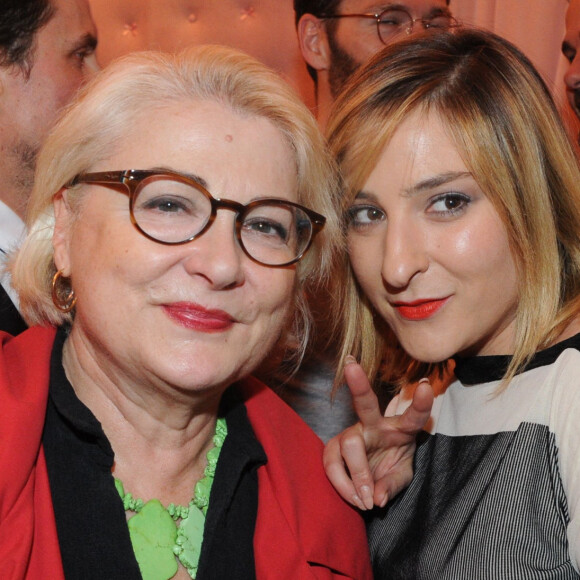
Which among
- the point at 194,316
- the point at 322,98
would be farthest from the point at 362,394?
the point at 322,98

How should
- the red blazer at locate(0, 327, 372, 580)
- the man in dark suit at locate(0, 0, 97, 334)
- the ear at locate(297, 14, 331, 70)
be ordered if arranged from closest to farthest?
the red blazer at locate(0, 327, 372, 580) < the man in dark suit at locate(0, 0, 97, 334) < the ear at locate(297, 14, 331, 70)

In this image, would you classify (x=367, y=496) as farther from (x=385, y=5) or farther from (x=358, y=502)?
(x=385, y=5)

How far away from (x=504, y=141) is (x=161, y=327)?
0.91 m

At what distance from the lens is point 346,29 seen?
10.8 feet

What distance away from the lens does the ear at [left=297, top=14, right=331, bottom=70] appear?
11.0ft

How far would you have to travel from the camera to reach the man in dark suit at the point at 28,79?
2592mm

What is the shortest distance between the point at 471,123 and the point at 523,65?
0.28m

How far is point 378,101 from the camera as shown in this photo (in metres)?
1.97

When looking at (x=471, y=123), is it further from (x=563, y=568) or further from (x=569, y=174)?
(x=563, y=568)

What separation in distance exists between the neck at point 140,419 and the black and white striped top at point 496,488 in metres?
0.55

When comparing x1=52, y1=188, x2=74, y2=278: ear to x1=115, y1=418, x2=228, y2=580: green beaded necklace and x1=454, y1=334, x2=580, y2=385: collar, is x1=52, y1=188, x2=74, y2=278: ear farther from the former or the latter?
x1=454, y1=334, x2=580, y2=385: collar

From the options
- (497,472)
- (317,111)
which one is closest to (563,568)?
(497,472)

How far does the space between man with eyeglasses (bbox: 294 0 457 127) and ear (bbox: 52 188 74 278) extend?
1646mm

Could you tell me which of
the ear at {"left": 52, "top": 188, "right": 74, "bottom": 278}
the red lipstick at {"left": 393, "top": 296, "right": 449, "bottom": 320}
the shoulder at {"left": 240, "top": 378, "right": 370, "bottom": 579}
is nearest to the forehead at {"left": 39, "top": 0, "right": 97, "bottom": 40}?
the ear at {"left": 52, "top": 188, "right": 74, "bottom": 278}
